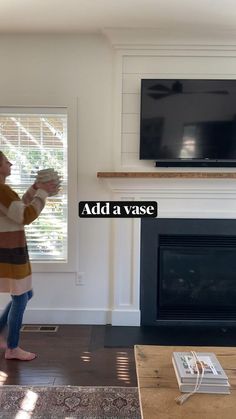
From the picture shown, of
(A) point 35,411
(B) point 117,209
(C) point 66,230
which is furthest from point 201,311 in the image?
(A) point 35,411

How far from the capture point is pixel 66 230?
2951mm

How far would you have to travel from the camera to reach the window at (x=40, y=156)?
287cm

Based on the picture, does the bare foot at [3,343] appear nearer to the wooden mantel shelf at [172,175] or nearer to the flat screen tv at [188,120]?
the wooden mantel shelf at [172,175]

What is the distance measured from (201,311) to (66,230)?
1.28 meters

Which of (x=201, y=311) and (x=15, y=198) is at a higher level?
(x=15, y=198)

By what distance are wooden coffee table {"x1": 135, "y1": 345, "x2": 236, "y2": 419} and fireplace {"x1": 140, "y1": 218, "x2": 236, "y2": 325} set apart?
1.22m

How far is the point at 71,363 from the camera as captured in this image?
2.38m

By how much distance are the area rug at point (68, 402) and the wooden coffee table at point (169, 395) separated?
43 cm

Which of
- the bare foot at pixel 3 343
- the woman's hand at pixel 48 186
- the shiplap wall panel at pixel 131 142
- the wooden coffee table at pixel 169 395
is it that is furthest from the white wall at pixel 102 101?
the wooden coffee table at pixel 169 395

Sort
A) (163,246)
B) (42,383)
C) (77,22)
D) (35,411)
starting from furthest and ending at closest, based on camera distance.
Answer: (163,246) → (77,22) → (42,383) → (35,411)

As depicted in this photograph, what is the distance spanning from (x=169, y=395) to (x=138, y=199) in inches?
66.1

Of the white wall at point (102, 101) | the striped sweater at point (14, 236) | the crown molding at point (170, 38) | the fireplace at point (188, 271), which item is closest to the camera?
the striped sweater at point (14, 236)

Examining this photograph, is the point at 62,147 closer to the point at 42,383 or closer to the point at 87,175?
the point at 87,175

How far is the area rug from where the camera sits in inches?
73.9
